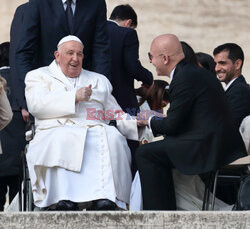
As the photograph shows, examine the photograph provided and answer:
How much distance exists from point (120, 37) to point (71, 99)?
48.6 inches

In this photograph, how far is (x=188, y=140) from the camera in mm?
6926

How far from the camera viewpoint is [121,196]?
7.32m

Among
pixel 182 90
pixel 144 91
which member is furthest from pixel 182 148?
pixel 144 91

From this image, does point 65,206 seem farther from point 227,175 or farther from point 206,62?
point 206,62

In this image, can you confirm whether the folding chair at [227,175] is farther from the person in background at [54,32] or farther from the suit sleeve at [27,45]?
the suit sleeve at [27,45]

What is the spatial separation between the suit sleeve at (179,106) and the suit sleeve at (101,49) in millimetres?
1223

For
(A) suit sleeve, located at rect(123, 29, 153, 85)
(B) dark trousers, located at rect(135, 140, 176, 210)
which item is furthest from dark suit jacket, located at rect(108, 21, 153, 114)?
(B) dark trousers, located at rect(135, 140, 176, 210)

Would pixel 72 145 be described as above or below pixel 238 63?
below

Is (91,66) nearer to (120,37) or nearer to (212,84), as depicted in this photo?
(120,37)

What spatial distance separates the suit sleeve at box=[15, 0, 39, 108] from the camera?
8.01 metres

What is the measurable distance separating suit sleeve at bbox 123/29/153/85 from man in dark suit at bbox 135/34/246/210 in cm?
149

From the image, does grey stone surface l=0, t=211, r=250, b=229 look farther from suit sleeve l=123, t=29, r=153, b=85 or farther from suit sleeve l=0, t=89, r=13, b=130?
suit sleeve l=123, t=29, r=153, b=85

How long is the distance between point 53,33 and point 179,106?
1580mm

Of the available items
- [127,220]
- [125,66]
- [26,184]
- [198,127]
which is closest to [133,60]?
[125,66]
